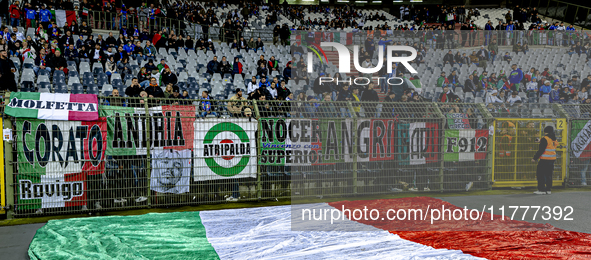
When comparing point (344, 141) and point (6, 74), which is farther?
point (6, 74)

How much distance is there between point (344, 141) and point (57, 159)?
16.6 ft

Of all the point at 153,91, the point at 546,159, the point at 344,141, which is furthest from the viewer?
the point at 153,91

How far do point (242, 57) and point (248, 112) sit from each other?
35.0ft

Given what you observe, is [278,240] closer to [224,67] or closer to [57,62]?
[57,62]

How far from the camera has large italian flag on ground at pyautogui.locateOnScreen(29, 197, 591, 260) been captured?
4.66m

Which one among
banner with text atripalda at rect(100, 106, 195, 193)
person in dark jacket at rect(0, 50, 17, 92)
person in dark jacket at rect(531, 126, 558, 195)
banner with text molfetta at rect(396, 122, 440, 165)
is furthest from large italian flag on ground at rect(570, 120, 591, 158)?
person in dark jacket at rect(0, 50, 17, 92)

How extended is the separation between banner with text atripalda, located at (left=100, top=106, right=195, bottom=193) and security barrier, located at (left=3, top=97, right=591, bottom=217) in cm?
2

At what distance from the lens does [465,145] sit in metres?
8.78

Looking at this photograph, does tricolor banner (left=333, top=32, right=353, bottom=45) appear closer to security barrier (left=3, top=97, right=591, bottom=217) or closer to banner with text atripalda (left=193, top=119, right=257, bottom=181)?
security barrier (left=3, top=97, right=591, bottom=217)

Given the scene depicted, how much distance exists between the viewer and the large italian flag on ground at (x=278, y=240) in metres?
4.66

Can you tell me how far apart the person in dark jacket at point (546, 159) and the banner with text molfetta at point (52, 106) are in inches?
343

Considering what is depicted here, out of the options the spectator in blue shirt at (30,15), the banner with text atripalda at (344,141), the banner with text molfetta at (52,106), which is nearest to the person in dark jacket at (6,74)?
the banner with text molfetta at (52,106)

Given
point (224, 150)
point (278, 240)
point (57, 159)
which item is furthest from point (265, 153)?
point (57, 159)

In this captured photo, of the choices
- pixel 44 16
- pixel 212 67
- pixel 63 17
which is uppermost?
pixel 63 17
